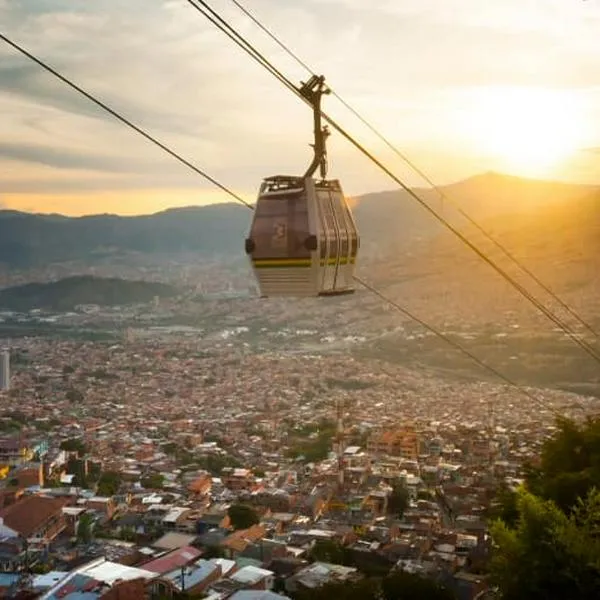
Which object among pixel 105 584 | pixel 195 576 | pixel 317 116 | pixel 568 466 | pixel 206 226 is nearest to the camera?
pixel 317 116

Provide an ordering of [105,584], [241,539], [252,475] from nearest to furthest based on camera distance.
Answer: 1. [105,584]
2. [241,539]
3. [252,475]

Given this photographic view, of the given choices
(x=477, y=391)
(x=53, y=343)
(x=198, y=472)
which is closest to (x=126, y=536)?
(x=198, y=472)

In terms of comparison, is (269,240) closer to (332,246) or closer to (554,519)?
(332,246)

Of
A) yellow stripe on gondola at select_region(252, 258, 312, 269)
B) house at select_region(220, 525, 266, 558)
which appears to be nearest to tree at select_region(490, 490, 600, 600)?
yellow stripe on gondola at select_region(252, 258, 312, 269)

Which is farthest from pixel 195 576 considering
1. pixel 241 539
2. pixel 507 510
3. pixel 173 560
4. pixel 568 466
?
pixel 568 466

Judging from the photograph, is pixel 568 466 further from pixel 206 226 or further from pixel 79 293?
pixel 206 226

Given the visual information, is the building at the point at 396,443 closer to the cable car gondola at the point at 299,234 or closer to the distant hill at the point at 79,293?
the cable car gondola at the point at 299,234
